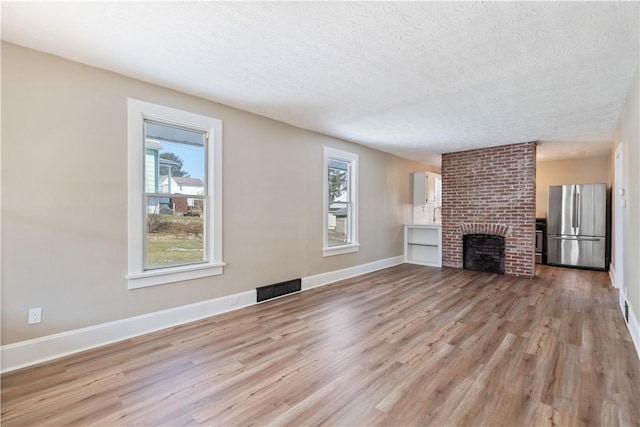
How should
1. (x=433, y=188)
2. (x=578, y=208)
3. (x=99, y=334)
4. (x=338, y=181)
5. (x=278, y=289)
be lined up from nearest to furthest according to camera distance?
1. (x=99, y=334)
2. (x=278, y=289)
3. (x=338, y=181)
4. (x=578, y=208)
5. (x=433, y=188)

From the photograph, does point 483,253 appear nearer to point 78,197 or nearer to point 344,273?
point 344,273

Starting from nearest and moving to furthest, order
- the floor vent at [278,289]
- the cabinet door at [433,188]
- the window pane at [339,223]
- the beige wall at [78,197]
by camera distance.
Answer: the beige wall at [78,197] → the floor vent at [278,289] → the window pane at [339,223] → the cabinet door at [433,188]

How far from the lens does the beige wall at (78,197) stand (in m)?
2.44

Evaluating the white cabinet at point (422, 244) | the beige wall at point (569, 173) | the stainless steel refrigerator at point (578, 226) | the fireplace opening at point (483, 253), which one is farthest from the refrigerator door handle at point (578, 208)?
the white cabinet at point (422, 244)

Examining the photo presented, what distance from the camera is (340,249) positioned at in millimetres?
5508

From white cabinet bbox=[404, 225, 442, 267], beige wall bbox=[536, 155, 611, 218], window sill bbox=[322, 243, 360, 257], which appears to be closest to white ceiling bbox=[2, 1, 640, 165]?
window sill bbox=[322, 243, 360, 257]

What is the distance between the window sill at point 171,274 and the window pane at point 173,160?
2.78ft

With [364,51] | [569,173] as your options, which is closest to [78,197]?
[364,51]

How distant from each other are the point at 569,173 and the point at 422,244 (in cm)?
393

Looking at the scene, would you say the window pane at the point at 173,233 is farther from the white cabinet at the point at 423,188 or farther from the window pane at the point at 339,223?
the white cabinet at the point at 423,188

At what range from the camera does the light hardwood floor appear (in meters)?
1.91

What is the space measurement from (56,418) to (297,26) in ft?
9.80

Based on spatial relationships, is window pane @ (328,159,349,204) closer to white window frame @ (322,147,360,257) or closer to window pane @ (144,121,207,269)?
white window frame @ (322,147,360,257)

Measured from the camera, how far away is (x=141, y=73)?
9.61ft
